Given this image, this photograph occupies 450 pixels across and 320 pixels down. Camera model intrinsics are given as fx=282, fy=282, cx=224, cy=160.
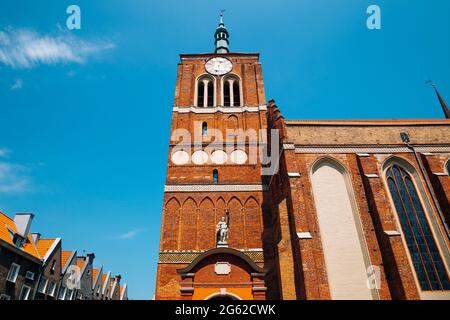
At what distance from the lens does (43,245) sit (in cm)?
2825

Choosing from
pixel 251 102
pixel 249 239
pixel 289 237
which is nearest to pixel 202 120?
pixel 251 102

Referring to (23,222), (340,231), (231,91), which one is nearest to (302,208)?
(340,231)

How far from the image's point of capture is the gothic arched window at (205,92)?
27.6 m

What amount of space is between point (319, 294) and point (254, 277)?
353 centimetres

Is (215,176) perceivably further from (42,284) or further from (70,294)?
(70,294)

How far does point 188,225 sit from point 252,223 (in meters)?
4.67

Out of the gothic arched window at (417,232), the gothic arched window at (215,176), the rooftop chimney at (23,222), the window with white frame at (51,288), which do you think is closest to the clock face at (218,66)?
the gothic arched window at (215,176)

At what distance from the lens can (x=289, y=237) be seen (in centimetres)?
1600

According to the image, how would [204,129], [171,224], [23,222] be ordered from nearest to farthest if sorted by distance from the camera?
[171,224]
[204,129]
[23,222]

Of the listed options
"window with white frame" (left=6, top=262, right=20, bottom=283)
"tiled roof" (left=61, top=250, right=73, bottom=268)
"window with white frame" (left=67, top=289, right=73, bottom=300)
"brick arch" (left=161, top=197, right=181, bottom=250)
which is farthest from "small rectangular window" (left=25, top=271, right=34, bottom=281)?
"brick arch" (left=161, top=197, right=181, bottom=250)

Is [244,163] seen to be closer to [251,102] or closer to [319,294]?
[251,102]

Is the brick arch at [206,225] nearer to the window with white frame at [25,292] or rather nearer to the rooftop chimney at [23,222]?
the window with white frame at [25,292]

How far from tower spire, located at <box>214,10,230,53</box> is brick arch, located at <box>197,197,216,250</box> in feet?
67.0

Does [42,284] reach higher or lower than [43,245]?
lower
